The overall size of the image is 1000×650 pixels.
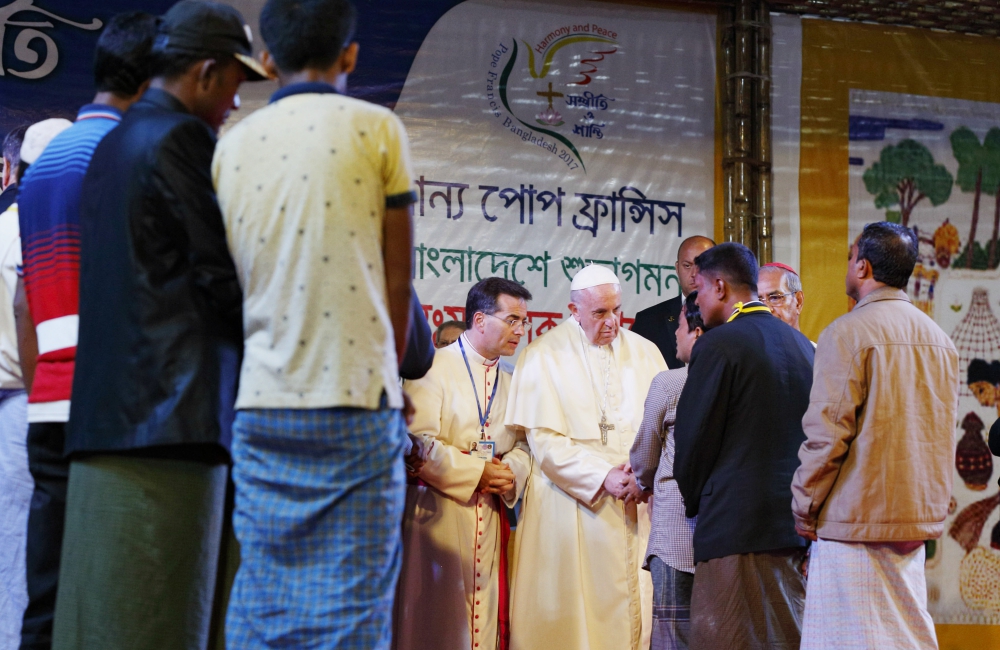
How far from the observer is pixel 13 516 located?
3057 mm

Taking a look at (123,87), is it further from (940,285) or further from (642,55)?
(940,285)

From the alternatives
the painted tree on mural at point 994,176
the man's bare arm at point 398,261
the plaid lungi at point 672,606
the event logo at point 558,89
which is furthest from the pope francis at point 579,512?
the painted tree on mural at point 994,176

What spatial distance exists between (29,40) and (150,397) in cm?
508

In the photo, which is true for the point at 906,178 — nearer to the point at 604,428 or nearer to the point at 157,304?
the point at 604,428

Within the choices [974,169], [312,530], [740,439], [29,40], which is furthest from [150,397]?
[974,169]

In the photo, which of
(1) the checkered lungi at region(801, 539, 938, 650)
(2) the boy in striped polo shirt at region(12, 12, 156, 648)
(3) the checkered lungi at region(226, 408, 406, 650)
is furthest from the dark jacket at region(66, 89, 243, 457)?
(1) the checkered lungi at region(801, 539, 938, 650)

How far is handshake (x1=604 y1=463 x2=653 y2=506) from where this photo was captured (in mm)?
4809

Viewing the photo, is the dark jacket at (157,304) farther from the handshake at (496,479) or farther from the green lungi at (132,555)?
the handshake at (496,479)

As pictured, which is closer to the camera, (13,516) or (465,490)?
(13,516)

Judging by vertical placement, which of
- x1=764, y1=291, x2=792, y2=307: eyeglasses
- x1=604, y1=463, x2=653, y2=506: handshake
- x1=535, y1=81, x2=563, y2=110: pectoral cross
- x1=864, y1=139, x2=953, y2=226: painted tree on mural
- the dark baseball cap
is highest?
x1=535, y1=81, x2=563, y2=110: pectoral cross

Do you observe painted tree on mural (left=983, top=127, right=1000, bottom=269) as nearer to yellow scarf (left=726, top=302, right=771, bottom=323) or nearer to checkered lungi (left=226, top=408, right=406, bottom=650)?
yellow scarf (left=726, top=302, right=771, bottom=323)

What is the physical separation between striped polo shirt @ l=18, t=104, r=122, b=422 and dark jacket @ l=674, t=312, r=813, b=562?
235 centimetres

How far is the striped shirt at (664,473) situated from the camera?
4223 mm

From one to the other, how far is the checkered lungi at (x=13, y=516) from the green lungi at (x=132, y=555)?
2.80ft
